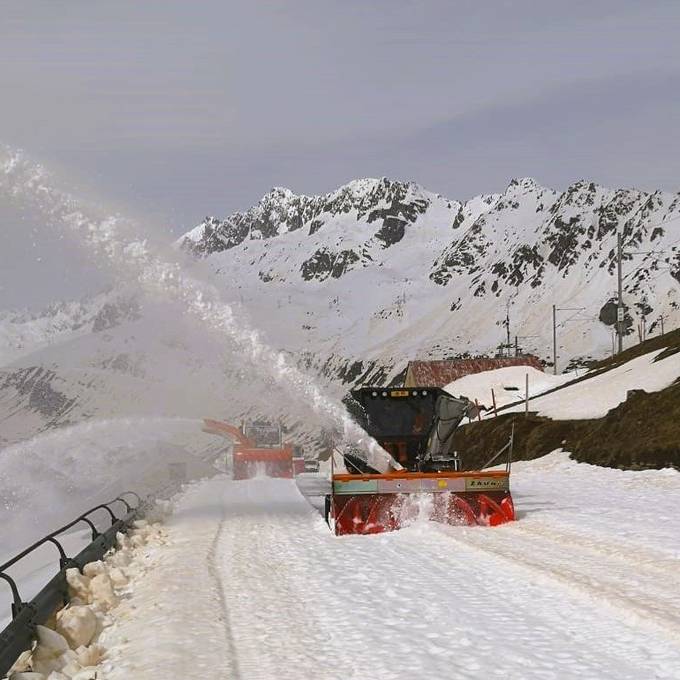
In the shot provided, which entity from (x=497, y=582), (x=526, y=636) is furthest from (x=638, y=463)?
(x=526, y=636)

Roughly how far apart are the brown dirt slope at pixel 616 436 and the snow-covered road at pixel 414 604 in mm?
10059

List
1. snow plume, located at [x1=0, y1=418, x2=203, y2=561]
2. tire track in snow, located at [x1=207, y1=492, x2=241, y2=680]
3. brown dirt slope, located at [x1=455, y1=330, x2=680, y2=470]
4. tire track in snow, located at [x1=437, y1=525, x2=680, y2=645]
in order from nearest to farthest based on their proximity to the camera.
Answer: tire track in snow, located at [x1=207, y1=492, x2=241, y2=680] < tire track in snow, located at [x1=437, y1=525, x2=680, y2=645] < snow plume, located at [x1=0, y1=418, x2=203, y2=561] < brown dirt slope, located at [x1=455, y1=330, x2=680, y2=470]

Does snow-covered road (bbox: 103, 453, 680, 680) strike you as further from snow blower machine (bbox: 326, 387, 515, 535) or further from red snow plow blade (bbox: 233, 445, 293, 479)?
red snow plow blade (bbox: 233, 445, 293, 479)

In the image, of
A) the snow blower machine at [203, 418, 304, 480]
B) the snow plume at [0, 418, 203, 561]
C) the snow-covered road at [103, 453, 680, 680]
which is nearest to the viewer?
the snow-covered road at [103, 453, 680, 680]

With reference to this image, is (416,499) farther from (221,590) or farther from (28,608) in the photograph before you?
(28,608)

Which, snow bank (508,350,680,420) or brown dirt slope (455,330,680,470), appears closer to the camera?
brown dirt slope (455,330,680,470)

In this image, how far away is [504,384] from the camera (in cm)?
6669

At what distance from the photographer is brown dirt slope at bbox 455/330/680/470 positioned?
23.3 m

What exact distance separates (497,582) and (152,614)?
136 inches

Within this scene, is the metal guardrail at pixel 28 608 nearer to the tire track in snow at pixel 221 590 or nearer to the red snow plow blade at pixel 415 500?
the tire track in snow at pixel 221 590

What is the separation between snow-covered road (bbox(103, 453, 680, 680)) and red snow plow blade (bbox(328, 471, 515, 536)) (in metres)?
0.37

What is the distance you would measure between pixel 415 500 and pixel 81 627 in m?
7.14

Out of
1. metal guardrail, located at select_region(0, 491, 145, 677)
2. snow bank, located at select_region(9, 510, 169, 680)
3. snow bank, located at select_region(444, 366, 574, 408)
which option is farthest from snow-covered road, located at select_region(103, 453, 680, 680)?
snow bank, located at select_region(444, 366, 574, 408)

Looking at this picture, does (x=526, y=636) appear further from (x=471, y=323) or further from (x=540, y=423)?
(x=471, y=323)
